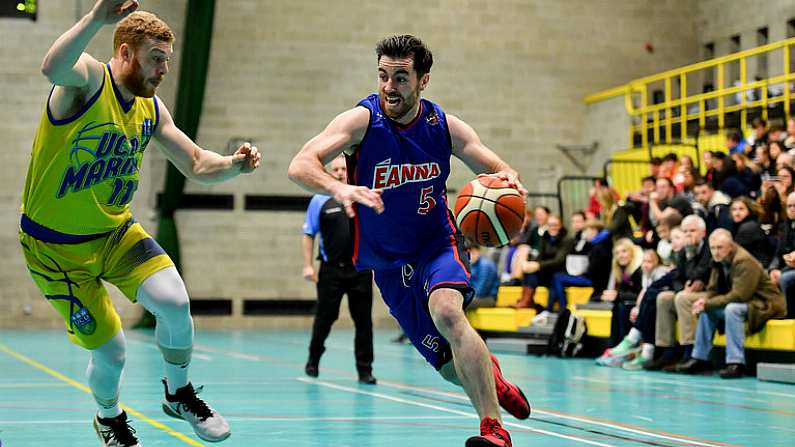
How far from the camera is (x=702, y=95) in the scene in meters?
20.5

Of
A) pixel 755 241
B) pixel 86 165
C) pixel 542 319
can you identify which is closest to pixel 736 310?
pixel 755 241

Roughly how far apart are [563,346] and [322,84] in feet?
33.9

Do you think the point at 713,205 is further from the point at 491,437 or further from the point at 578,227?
A: the point at 491,437

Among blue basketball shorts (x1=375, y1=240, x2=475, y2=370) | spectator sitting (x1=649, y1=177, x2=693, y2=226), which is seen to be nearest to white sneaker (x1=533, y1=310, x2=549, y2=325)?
spectator sitting (x1=649, y1=177, x2=693, y2=226)

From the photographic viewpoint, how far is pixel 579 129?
972 inches

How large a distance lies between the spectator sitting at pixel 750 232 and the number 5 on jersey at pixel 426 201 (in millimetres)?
7224

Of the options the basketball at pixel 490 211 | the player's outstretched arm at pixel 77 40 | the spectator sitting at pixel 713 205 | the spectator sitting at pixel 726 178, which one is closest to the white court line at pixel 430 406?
the basketball at pixel 490 211

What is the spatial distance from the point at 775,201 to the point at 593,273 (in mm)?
3291

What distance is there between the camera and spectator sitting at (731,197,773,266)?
40.3 ft

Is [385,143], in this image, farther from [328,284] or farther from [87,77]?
[328,284]

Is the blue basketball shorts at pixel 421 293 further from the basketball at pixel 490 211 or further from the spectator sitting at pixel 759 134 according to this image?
the spectator sitting at pixel 759 134

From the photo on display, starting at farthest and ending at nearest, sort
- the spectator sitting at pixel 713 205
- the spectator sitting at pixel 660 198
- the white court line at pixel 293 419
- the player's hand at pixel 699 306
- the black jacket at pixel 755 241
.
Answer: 1. the spectator sitting at pixel 660 198
2. the spectator sitting at pixel 713 205
3. the black jacket at pixel 755 241
4. the player's hand at pixel 699 306
5. the white court line at pixel 293 419

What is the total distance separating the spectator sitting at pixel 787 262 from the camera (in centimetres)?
1144

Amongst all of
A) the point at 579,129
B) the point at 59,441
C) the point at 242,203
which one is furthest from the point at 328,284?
the point at 579,129
